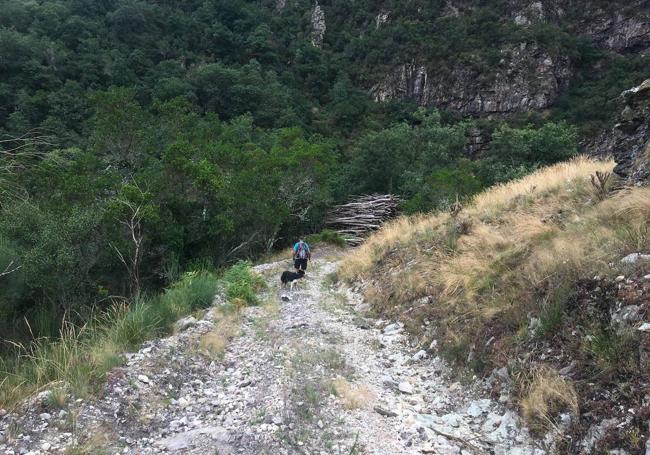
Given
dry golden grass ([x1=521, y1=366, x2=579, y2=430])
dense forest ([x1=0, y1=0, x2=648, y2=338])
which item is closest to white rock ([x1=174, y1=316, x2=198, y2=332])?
dense forest ([x1=0, y1=0, x2=648, y2=338])

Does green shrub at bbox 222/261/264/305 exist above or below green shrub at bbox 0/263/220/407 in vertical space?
below

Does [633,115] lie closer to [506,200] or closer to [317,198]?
[506,200]

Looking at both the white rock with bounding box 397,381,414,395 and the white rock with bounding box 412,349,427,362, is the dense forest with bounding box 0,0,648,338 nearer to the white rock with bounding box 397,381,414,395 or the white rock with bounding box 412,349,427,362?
the white rock with bounding box 397,381,414,395

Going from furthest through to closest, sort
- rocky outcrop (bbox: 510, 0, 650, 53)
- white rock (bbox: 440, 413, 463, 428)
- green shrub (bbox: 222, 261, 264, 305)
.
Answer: rocky outcrop (bbox: 510, 0, 650, 53) → green shrub (bbox: 222, 261, 264, 305) → white rock (bbox: 440, 413, 463, 428)

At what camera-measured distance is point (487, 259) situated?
5.82 m

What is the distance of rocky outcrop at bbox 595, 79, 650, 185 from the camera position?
5609 mm

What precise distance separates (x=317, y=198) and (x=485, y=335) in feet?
60.5

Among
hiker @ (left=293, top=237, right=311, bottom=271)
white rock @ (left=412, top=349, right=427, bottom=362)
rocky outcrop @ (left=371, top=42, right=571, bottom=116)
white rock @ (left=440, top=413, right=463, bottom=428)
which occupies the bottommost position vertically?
hiker @ (left=293, top=237, right=311, bottom=271)

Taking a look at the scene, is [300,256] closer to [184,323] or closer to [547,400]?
[184,323]

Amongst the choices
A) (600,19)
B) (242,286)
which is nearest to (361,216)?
(242,286)

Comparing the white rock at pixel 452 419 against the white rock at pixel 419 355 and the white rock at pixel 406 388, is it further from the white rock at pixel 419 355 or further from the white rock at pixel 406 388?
the white rock at pixel 419 355

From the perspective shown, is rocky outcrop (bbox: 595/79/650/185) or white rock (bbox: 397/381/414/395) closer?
white rock (bbox: 397/381/414/395)

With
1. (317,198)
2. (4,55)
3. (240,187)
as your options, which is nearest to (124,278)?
(240,187)

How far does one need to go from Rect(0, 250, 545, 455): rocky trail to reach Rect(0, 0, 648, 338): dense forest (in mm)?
1898
